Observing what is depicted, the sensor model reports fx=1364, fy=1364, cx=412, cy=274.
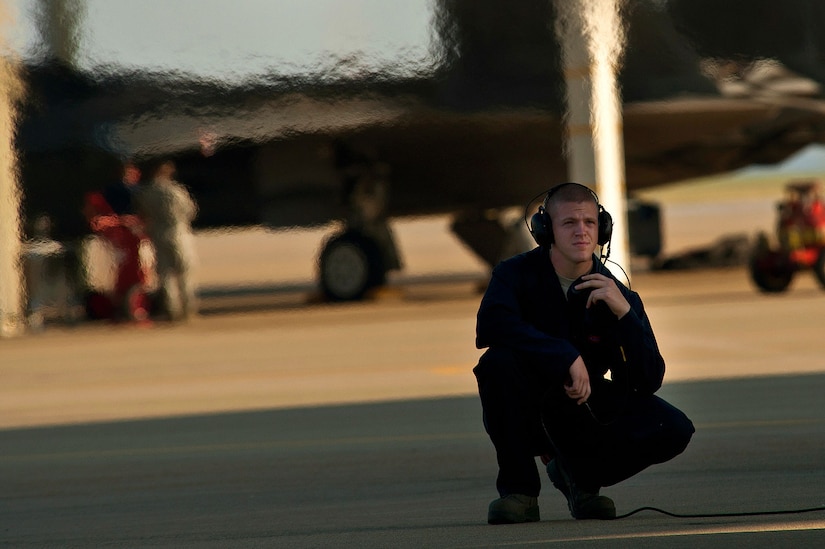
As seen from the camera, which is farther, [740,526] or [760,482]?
[760,482]

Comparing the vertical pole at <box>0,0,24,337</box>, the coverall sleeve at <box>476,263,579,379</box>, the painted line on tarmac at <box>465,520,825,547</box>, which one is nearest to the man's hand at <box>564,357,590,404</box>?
the coverall sleeve at <box>476,263,579,379</box>

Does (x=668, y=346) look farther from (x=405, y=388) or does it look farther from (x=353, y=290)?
(x=353, y=290)

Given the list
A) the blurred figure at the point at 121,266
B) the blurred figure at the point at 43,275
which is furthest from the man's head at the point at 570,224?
the blurred figure at the point at 43,275

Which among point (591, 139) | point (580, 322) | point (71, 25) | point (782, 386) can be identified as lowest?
point (782, 386)

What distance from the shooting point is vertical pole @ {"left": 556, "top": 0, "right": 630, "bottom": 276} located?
1241 cm

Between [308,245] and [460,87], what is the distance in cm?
335

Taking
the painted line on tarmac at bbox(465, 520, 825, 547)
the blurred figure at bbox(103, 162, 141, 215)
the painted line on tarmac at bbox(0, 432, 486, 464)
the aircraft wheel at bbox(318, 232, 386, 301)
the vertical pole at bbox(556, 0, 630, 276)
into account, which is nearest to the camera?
the painted line on tarmac at bbox(465, 520, 825, 547)

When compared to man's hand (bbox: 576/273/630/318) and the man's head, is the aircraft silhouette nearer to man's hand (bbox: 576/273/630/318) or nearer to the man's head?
the man's head

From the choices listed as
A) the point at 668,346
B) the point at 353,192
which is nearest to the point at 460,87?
the point at 353,192

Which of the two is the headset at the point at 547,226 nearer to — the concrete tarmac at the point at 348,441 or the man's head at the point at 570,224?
the man's head at the point at 570,224

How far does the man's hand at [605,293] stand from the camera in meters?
4.20

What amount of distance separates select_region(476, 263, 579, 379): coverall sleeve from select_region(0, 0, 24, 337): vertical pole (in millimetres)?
11938

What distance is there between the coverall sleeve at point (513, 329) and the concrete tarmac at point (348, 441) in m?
0.56

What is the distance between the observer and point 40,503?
582 cm
